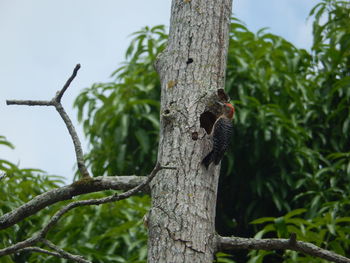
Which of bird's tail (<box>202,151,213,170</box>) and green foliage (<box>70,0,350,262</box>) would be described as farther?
green foliage (<box>70,0,350,262</box>)

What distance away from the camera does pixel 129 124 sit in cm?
644

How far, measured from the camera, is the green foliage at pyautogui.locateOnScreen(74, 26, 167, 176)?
6.36m

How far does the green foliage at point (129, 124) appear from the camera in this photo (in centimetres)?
636

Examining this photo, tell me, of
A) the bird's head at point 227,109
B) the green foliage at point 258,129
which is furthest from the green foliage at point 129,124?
the bird's head at point 227,109

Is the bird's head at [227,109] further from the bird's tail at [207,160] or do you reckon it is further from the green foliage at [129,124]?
the green foliage at [129,124]

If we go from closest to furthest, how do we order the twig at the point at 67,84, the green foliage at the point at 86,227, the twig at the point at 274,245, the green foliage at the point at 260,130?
the twig at the point at 274,245
the twig at the point at 67,84
the green foliage at the point at 86,227
the green foliage at the point at 260,130

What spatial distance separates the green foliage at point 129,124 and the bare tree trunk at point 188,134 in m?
3.11

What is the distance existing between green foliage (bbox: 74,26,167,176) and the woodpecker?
9.56ft

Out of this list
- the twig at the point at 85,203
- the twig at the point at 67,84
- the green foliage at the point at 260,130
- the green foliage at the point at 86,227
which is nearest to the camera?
the twig at the point at 85,203

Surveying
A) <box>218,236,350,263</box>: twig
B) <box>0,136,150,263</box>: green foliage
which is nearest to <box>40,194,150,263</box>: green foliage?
<box>0,136,150,263</box>: green foliage

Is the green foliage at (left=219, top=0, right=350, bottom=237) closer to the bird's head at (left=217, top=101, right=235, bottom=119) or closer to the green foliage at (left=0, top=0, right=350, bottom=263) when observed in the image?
the green foliage at (left=0, top=0, right=350, bottom=263)

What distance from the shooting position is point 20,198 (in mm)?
5246

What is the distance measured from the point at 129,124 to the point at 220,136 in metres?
3.49

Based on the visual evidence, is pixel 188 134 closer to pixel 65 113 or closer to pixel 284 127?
pixel 65 113
